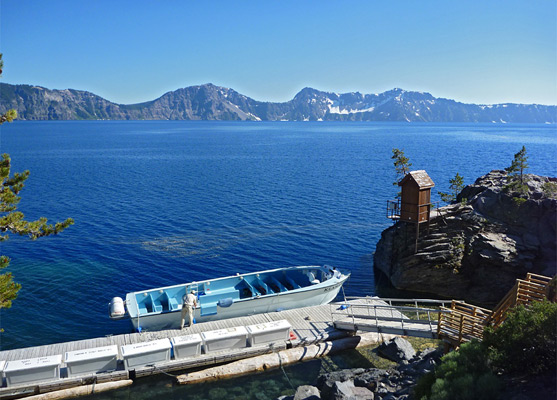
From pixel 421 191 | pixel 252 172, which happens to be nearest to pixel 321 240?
pixel 421 191

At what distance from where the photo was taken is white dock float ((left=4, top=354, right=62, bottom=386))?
1761 centimetres

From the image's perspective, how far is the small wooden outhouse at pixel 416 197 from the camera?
31297mm

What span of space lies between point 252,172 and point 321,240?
4284cm

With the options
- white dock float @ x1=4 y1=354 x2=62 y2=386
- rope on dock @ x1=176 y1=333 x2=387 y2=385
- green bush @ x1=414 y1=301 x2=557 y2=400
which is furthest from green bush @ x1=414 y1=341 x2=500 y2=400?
white dock float @ x1=4 y1=354 x2=62 y2=386

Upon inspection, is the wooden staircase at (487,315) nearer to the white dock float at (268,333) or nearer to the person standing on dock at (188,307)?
the white dock float at (268,333)

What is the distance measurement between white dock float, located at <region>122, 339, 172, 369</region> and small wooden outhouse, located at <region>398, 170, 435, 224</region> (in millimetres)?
19511

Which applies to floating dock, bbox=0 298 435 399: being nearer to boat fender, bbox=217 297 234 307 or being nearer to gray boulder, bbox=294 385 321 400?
boat fender, bbox=217 297 234 307

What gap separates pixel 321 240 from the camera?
41.8 m

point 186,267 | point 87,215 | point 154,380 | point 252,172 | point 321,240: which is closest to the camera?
point 154,380

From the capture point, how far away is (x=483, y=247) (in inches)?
1235

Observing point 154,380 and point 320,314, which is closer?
point 154,380

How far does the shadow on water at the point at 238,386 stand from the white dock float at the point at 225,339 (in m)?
1.56

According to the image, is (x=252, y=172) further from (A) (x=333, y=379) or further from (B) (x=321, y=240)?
(A) (x=333, y=379)

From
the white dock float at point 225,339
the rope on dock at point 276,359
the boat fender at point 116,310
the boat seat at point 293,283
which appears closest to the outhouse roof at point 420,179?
the boat seat at point 293,283
